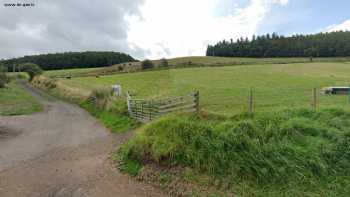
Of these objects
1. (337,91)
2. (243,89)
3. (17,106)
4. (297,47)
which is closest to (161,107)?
(243,89)

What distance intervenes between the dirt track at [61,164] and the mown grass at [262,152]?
865 mm

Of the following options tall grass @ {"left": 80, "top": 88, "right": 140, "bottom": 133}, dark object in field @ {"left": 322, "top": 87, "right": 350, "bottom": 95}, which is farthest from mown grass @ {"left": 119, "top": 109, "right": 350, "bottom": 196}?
dark object in field @ {"left": 322, "top": 87, "right": 350, "bottom": 95}

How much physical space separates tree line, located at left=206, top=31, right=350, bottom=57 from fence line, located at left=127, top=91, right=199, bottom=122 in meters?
84.2

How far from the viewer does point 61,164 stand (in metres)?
6.34

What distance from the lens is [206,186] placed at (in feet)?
15.0

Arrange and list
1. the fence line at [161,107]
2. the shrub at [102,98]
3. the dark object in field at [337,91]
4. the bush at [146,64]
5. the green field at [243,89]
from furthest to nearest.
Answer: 1. the bush at [146,64]
2. the dark object in field at [337,91]
3. the shrub at [102,98]
4. the green field at [243,89]
5. the fence line at [161,107]

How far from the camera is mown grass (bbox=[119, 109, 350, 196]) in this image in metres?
4.45

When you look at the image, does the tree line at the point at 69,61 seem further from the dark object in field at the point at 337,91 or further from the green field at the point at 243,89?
the dark object in field at the point at 337,91

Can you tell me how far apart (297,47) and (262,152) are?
91.2 m

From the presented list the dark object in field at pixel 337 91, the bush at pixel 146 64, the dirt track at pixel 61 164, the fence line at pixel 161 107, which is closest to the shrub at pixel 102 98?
the fence line at pixel 161 107

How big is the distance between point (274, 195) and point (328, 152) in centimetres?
195

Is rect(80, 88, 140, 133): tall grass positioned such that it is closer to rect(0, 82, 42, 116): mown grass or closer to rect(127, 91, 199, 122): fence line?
rect(127, 91, 199, 122): fence line

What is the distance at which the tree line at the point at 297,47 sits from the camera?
75.7 metres

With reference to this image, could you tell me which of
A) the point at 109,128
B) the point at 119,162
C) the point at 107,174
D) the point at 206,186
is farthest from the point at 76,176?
the point at 109,128
